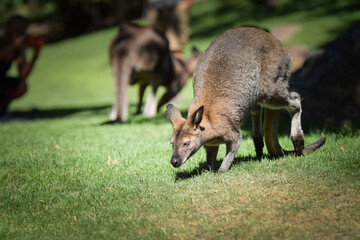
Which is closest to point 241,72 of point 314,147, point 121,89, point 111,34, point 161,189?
point 314,147

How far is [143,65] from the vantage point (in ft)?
32.7

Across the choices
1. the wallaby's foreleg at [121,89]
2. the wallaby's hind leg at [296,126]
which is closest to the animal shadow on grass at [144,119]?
the wallaby's foreleg at [121,89]

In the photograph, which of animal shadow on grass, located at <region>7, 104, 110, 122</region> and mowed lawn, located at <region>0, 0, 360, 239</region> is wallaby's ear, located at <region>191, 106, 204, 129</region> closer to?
mowed lawn, located at <region>0, 0, 360, 239</region>

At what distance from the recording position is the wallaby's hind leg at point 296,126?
5461mm

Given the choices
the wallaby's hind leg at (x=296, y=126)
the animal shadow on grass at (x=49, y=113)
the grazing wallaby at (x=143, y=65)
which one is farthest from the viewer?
the animal shadow on grass at (x=49, y=113)

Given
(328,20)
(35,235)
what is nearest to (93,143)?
(35,235)

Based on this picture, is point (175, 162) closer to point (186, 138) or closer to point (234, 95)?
point (186, 138)

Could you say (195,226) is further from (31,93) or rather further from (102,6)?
(102,6)

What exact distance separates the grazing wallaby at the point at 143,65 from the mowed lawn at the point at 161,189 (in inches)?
40.2

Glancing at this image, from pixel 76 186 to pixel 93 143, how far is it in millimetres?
2408

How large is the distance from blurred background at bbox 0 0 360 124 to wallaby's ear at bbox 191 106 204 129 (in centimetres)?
389

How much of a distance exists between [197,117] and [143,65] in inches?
219

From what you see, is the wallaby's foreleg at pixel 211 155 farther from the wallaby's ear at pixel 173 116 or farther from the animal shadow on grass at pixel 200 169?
the wallaby's ear at pixel 173 116

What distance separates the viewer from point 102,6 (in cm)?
3806
